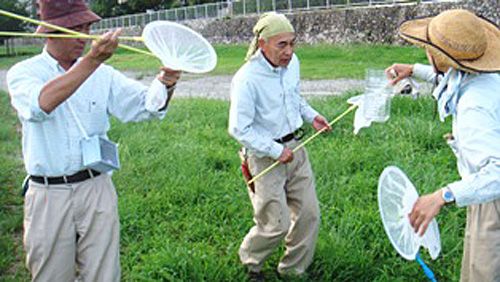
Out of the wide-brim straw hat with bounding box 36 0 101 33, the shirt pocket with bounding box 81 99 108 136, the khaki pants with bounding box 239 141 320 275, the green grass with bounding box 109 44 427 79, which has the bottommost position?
the green grass with bounding box 109 44 427 79

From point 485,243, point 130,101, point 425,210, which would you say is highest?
point 130,101

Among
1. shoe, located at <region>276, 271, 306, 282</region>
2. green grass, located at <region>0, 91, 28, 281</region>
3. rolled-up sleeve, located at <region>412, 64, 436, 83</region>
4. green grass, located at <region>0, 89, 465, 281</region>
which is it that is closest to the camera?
rolled-up sleeve, located at <region>412, 64, 436, 83</region>

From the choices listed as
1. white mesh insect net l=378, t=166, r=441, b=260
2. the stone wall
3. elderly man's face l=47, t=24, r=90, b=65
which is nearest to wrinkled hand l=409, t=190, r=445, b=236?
white mesh insect net l=378, t=166, r=441, b=260

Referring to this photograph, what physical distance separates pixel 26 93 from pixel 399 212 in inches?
66.7

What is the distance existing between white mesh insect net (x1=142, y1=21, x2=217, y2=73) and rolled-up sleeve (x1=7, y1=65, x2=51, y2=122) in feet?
1.68

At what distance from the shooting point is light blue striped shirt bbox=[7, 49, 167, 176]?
2523 mm

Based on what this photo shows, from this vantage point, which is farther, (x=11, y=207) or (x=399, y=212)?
(x=11, y=207)

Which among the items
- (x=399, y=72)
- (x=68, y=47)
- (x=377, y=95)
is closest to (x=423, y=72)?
(x=399, y=72)

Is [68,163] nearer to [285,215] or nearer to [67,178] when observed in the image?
[67,178]

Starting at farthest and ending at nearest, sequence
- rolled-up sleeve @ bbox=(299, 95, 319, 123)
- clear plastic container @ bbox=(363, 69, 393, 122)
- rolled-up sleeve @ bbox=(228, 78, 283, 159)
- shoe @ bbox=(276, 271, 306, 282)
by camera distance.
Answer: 1. rolled-up sleeve @ bbox=(299, 95, 319, 123)
2. shoe @ bbox=(276, 271, 306, 282)
3. rolled-up sleeve @ bbox=(228, 78, 283, 159)
4. clear plastic container @ bbox=(363, 69, 393, 122)

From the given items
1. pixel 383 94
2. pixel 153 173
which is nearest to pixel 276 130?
pixel 383 94

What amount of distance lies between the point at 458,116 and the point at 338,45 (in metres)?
17.3

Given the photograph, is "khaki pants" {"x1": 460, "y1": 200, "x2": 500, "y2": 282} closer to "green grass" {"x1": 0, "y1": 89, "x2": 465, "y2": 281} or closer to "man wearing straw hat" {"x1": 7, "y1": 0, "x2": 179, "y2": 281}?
"green grass" {"x1": 0, "y1": 89, "x2": 465, "y2": 281}

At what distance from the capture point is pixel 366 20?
60.7 ft
